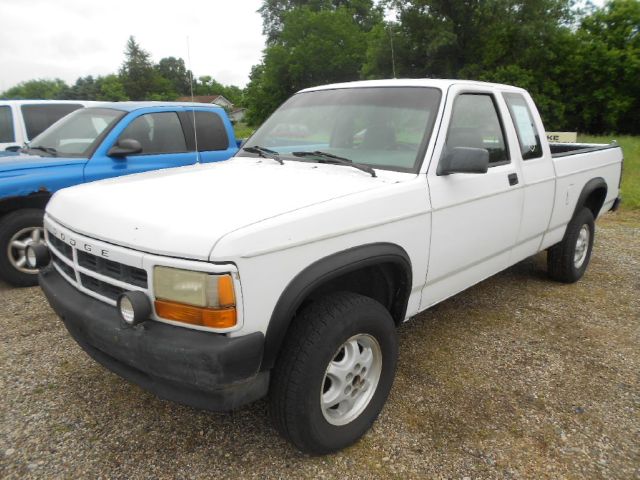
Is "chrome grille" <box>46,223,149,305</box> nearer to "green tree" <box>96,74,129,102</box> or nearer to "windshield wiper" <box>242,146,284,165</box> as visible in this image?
"windshield wiper" <box>242,146,284,165</box>

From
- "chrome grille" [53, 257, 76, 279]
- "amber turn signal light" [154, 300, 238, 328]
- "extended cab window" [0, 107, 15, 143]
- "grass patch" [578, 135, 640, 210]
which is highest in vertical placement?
"extended cab window" [0, 107, 15, 143]

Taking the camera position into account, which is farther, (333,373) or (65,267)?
(65,267)

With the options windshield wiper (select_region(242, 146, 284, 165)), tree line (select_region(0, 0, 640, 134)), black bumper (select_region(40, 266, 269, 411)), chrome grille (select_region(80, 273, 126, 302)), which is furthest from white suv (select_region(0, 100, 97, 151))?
tree line (select_region(0, 0, 640, 134))

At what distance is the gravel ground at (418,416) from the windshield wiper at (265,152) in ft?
5.22

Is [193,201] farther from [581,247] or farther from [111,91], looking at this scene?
[111,91]

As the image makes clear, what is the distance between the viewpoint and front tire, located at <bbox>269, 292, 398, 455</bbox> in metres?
2.19

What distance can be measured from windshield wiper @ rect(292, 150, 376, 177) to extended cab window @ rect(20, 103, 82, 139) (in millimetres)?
5503

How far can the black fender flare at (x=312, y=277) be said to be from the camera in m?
2.06

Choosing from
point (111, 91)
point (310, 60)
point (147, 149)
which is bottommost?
point (147, 149)

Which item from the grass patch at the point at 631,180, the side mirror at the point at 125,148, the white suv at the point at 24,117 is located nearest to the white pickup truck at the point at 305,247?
the side mirror at the point at 125,148

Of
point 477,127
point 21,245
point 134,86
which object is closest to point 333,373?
point 477,127

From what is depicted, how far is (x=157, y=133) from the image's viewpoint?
5566 millimetres

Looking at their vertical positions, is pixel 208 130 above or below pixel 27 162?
above

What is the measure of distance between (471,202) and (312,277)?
1449 millimetres
